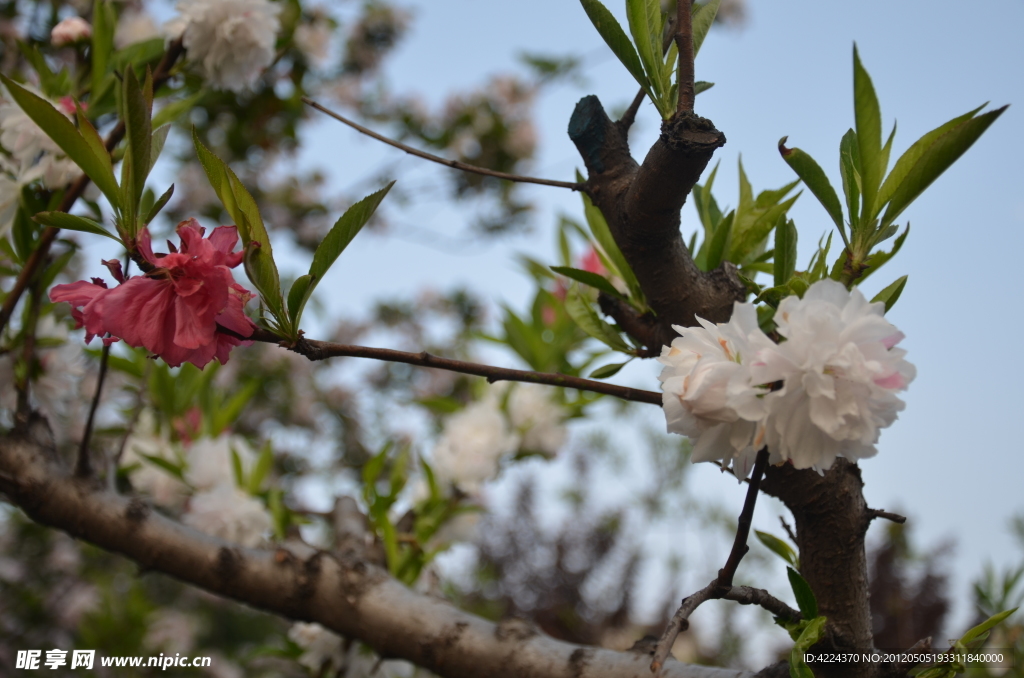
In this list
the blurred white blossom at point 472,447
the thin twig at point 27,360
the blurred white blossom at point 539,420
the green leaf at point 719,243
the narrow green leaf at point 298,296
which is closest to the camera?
the narrow green leaf at point 298,296

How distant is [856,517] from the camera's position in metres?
0.69

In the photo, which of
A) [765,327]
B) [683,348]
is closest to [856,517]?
[765,327]

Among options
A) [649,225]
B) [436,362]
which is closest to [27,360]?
[436,362]

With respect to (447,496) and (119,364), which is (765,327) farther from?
(119,364)

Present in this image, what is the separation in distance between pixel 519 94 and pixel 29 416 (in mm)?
2634

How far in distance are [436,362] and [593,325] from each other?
0.27 meters

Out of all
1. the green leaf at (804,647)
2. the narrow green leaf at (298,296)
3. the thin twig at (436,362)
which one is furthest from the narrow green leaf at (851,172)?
the narrow green leaf at (298,296)

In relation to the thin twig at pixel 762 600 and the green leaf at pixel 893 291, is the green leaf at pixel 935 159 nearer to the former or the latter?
the green leaf at pixel 893 291

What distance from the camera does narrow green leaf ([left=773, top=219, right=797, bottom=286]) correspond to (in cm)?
64

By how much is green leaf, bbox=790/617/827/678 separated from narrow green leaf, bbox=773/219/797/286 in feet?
1.00

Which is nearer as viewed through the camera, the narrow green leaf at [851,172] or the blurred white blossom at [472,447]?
the narrow green leaf at [851,172]

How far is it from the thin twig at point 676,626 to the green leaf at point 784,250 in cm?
30

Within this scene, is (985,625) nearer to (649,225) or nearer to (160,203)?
(649,225)

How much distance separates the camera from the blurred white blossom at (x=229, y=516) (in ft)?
4.39
